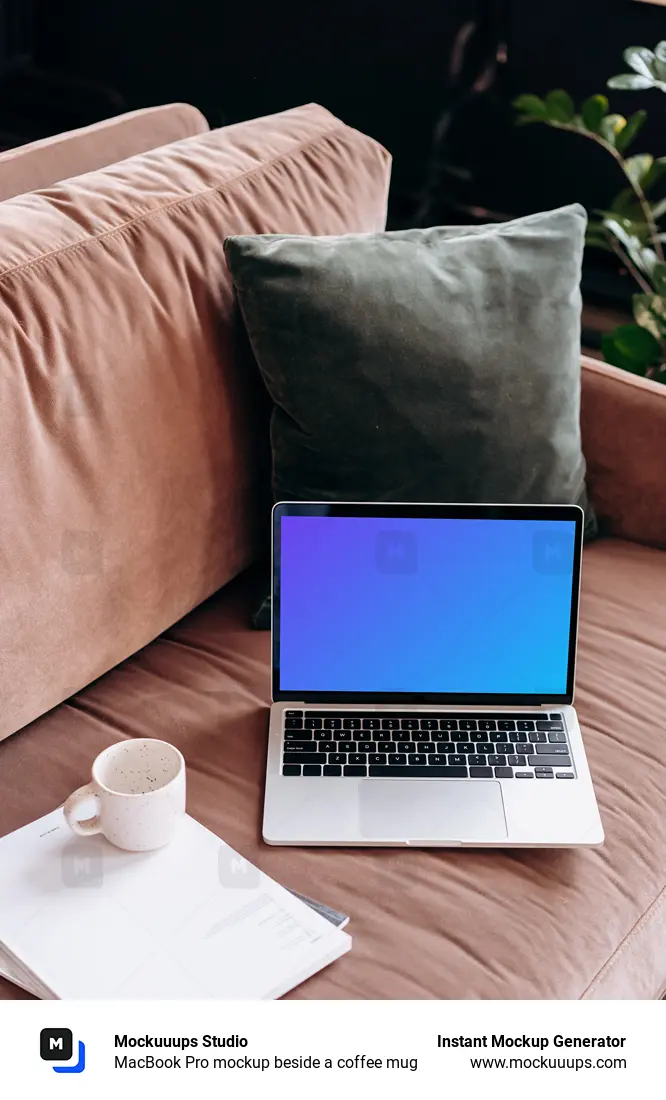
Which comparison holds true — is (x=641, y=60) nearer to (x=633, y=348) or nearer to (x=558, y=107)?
(x=558, y=107)

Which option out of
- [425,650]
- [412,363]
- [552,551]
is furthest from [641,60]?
[425,650]

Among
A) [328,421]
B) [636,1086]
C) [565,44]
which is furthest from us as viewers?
[565,44]

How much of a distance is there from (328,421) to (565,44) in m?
1.49

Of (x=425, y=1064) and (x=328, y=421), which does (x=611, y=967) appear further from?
(x=328, y=421)

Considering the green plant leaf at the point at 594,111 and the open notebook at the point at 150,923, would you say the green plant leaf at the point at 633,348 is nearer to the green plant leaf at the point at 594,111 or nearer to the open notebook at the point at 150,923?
the green plant leaf at the point at 594,111

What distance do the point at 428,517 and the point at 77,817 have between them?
1.40 ft

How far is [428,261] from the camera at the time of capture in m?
1.24

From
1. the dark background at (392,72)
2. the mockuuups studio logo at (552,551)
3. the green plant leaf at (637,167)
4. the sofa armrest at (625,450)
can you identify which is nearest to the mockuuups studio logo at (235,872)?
the mockuuups studio logo at (552,551)

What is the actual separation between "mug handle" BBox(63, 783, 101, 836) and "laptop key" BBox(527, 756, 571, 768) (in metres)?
0.41

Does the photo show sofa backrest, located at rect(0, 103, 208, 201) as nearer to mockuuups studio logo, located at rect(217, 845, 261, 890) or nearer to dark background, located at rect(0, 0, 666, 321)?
mockuuups studio logo, located at rect(217, 845, 261, 890)

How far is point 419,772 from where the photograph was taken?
1066mm

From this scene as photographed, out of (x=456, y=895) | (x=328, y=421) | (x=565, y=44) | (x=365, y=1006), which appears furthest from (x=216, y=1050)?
(x=565, y=44)

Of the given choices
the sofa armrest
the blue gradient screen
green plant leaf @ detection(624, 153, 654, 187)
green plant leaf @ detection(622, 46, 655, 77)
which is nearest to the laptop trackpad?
the blue gradient screen

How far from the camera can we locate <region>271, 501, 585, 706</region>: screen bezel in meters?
1.08
